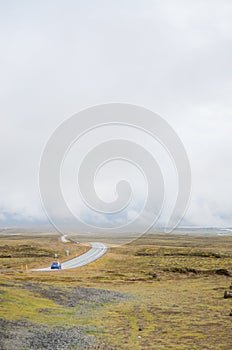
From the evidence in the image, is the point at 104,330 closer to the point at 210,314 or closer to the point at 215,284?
the point at 210,314

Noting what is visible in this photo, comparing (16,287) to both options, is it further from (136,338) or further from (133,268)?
(133,268)

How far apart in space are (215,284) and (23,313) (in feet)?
118

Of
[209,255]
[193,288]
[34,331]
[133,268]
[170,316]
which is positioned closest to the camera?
[34,331]

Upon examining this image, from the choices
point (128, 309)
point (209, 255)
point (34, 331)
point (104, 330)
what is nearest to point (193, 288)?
point (128, 309)

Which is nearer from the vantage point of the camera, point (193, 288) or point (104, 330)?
point (104, 330)

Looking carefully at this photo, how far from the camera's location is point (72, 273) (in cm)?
7031

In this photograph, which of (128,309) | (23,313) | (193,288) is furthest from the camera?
(193,288)

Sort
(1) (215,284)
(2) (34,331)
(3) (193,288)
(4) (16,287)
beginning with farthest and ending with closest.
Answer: (1) (215,284)
(3) (193,288)
(4) (16,287)
(2) (34,331)

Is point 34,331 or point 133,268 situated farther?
point 133,268

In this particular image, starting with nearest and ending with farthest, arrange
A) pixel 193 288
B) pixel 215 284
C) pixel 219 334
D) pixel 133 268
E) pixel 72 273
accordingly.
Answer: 1. pixel 219 334
2. pixel 193 288
3. pixel 215 284
4. pixel 72 273
5. pixel 133 268

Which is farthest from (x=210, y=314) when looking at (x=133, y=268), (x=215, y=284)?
(x=133, y=268)

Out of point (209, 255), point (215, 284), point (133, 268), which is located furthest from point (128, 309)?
point (209, 255)

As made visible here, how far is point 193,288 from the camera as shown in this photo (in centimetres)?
5556

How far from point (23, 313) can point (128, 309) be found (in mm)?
11177
